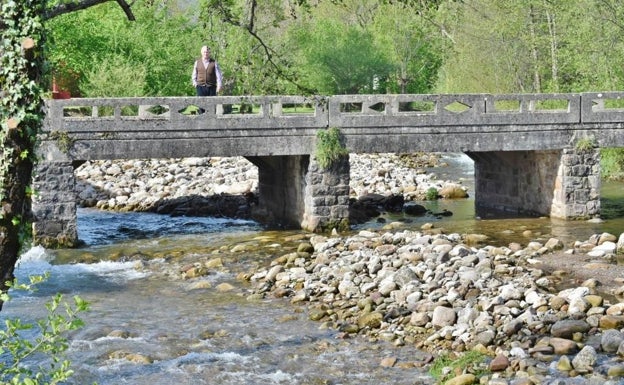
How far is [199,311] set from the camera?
51.5 feet

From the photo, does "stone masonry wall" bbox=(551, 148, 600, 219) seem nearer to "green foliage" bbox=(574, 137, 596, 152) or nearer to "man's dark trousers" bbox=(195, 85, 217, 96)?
"green foliage" bbox=(574, 137, 596, 152)

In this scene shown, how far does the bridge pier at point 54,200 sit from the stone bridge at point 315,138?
0.07ft

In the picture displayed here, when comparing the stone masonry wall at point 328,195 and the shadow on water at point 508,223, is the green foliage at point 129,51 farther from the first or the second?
the stone masonry wall at point 328,195

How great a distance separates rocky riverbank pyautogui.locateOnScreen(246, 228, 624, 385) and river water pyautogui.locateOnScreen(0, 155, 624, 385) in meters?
0.62

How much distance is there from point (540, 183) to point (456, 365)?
13944 mm

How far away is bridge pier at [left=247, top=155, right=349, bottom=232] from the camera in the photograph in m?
22.4

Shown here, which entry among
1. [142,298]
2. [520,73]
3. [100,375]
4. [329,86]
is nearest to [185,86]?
[329,86]

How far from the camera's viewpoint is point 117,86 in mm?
33531

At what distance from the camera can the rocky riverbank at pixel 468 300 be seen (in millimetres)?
12062

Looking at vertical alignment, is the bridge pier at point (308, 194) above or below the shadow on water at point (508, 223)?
above

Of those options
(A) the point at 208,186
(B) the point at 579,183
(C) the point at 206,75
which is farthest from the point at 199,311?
(A) the point at 208,186

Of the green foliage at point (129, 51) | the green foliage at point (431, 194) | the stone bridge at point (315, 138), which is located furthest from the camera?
the green foliage at point (129, 51)

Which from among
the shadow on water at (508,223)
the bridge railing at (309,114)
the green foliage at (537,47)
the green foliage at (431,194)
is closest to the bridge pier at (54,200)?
the bridge railing at (309,114)

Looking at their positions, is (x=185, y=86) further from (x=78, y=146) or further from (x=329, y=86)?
(x=78, y=146)
